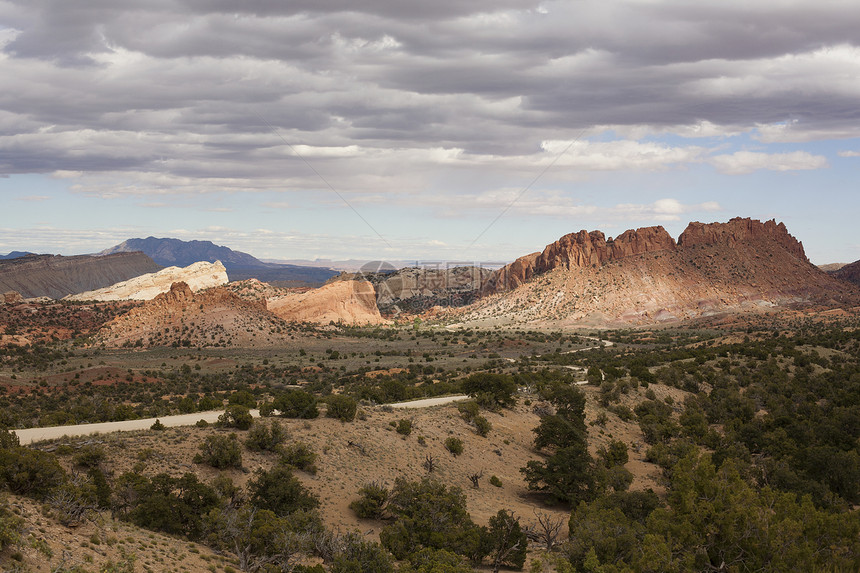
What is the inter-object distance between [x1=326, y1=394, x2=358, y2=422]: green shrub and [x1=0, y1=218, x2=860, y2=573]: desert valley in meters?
0.12

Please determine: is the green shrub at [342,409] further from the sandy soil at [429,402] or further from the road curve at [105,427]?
the sandy soil at [429,402]

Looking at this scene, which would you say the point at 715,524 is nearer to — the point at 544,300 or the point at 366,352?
the point at 366,352

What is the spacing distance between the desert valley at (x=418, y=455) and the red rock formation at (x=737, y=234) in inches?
2450

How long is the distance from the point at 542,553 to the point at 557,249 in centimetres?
14339

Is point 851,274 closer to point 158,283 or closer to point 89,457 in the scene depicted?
point 158,283

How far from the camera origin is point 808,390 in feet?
167

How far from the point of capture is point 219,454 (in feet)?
88.0

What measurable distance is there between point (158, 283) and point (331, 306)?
6094cm

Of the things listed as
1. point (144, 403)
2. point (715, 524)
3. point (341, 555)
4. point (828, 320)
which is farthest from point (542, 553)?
point (828, 320)

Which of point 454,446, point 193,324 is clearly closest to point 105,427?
point 454,446

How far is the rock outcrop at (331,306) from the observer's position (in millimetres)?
132750

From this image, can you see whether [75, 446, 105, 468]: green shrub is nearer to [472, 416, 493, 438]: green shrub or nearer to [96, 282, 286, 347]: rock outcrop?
[472, 416, 493, 438]: green shrub

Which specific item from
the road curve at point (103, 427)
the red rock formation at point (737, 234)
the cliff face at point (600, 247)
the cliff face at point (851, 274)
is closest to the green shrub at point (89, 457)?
the road curve at point (103, 427)

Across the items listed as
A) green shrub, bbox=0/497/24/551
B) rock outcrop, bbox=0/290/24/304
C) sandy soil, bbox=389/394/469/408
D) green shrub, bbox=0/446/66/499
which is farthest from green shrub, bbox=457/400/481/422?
rock outcrop, bbox=0/290/24/304
